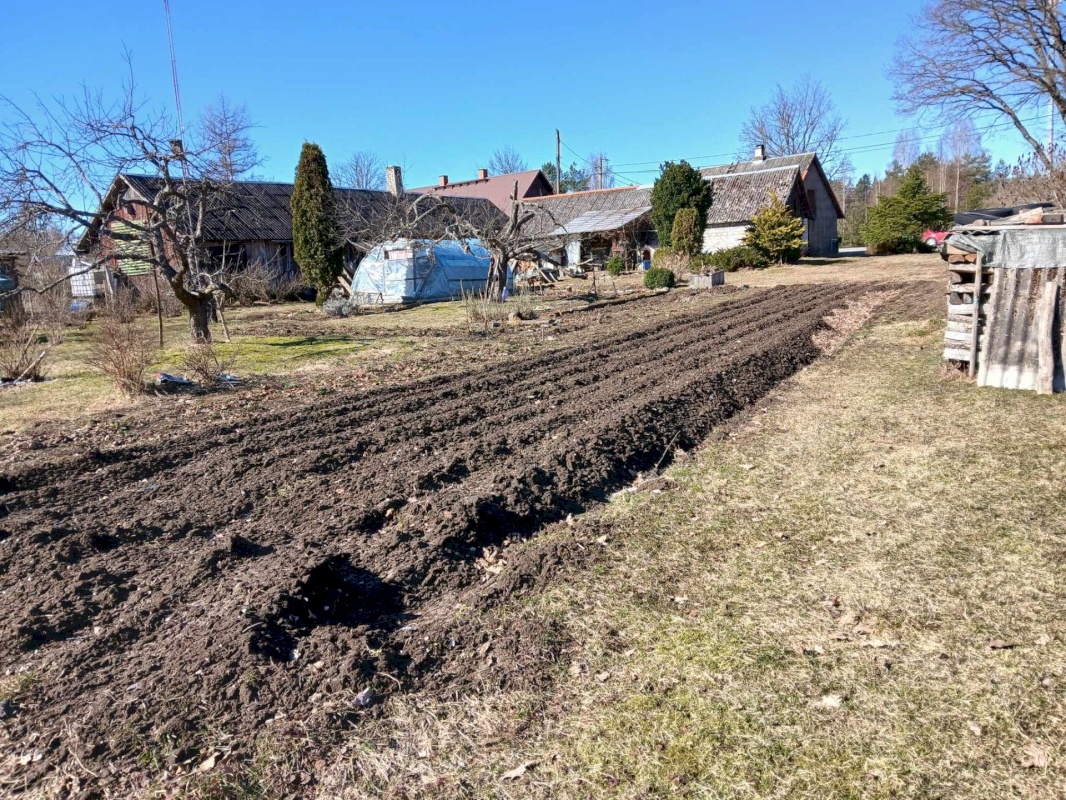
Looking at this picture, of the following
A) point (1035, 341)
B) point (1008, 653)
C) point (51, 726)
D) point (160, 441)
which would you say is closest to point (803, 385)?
point (1035, 341)

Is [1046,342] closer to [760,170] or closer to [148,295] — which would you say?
[148,295]

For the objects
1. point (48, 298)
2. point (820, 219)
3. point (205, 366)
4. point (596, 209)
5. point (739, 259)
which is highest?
point (596, 209)

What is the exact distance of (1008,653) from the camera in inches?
131

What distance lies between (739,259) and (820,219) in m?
12.4

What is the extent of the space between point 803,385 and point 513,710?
7328 millimetres

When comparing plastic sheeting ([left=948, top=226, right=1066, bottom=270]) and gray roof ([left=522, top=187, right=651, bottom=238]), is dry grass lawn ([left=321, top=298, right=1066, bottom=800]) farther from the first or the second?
gray roof ([left=522, top=187, right=651, bottom=238])

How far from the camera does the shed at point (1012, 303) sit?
25.4ft

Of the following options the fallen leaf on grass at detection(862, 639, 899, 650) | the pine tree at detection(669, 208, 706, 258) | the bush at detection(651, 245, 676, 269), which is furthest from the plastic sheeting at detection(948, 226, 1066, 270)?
the pine tree at detection(669, 208, 706, 258)

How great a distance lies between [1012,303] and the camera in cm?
805

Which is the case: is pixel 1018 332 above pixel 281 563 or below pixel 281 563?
above

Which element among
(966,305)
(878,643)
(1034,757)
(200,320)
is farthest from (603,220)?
(1034,757)

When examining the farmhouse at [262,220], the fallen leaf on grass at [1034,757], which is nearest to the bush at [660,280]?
the farmhouse at [262,220]

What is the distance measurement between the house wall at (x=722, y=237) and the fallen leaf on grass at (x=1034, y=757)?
3422 centimetres

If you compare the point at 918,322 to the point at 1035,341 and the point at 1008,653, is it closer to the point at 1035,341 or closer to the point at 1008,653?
the point at 1035,341
